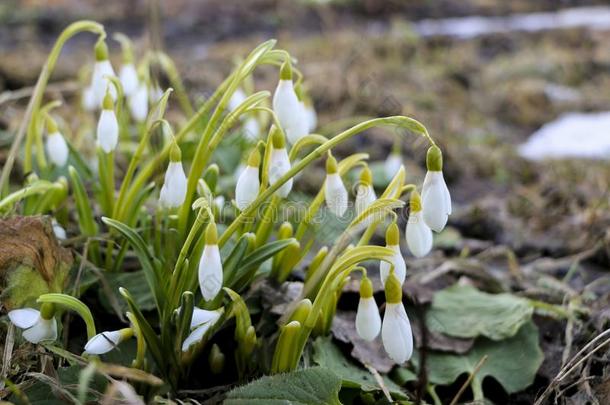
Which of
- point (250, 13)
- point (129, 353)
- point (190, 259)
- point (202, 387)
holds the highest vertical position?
point (190, 259)

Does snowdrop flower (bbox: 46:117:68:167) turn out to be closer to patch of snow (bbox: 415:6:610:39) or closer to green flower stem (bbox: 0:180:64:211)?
green flower stem (bbox: 0:180:64:211)

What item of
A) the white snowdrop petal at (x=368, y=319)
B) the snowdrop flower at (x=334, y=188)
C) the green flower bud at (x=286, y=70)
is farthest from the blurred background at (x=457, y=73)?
the white snowdrop petal at (x=368, y=319)

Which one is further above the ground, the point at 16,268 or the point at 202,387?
the point at 16,268

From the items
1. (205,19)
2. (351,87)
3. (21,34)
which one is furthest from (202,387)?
(205,19)

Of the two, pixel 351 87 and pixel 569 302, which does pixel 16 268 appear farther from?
pixel 351 87

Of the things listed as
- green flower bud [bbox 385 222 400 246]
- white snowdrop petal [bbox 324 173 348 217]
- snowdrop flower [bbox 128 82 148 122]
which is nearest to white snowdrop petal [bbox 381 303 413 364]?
green flower bud [bbox 385 222 400 246]

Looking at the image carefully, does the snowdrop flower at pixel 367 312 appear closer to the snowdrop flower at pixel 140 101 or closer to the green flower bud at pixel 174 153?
the green flower bud at pixel 174 153

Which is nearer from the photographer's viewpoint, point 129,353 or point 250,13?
point 129,353
